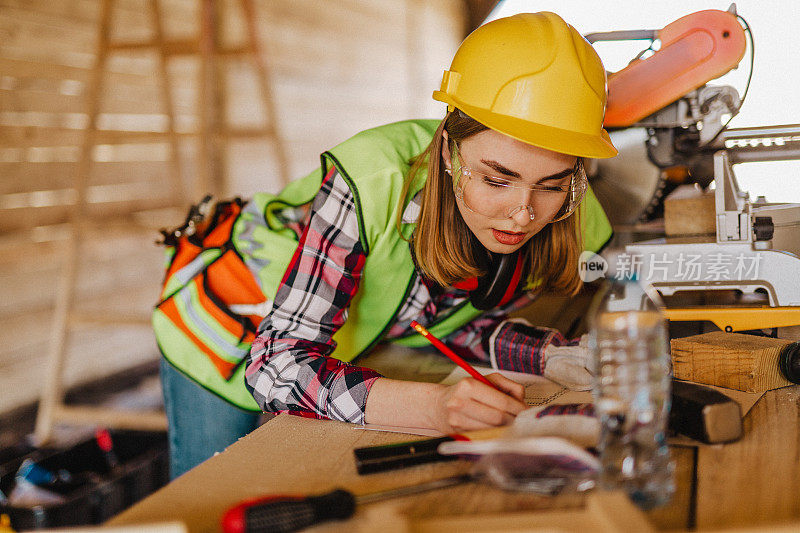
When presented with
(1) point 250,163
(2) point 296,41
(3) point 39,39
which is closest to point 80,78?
(3) point 39,39

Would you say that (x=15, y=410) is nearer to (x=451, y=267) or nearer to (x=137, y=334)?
(x=137, y=334)

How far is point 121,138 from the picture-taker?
2662mm

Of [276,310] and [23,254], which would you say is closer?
[276,310]

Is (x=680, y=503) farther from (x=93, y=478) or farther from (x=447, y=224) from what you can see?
(x=93, y=478)

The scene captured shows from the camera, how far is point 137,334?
3270 millimetres

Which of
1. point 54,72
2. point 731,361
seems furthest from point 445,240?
A: point 54,72

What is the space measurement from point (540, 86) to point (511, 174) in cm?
15

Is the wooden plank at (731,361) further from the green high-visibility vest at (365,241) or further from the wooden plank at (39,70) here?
the wooden plank at (39,70)

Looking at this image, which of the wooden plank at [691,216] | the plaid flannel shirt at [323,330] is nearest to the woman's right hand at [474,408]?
the plaid flannel shirt at [323,330]

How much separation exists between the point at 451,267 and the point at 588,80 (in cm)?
41

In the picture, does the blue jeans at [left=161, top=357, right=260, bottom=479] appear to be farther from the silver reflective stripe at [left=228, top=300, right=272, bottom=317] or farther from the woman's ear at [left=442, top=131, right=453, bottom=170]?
the woman's ear at [left=442, top=131, right=453, bottom=170]

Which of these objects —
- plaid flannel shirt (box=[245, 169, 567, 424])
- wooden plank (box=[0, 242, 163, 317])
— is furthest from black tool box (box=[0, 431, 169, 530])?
plaid flannel shirt (box=[245, 169, 567, 424])

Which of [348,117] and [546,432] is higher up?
[348,117]

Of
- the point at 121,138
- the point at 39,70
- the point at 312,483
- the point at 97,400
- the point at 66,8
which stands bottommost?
the point at 97,400
